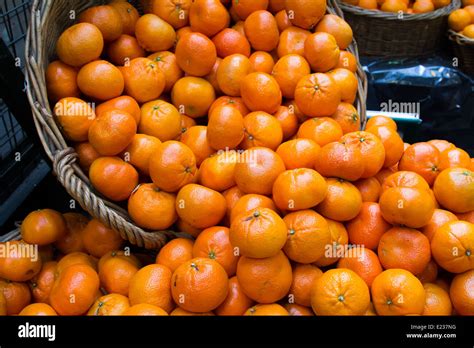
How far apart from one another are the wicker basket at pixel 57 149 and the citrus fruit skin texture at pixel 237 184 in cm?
2

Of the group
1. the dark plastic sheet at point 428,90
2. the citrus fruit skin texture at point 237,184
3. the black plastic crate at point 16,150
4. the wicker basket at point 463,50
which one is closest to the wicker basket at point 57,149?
the citrus fruit skin texture at point 237,184

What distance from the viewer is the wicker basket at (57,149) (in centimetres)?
119

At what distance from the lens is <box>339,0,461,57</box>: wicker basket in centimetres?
247

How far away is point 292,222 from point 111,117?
0.59 metres

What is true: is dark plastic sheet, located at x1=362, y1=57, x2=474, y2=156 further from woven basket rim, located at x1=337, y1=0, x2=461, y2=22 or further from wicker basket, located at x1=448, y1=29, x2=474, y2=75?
woven basket rim, located at x1=337, y1=0, x2=461, y2=22

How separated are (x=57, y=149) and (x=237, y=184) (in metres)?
0.53

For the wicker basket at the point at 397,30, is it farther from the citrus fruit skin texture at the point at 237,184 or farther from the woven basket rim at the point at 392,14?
the citrus fruit skin texture at the point at 237,184

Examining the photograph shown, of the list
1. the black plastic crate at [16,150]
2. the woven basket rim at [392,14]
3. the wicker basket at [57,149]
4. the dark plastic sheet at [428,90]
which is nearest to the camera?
the wicker basket at [57,149]

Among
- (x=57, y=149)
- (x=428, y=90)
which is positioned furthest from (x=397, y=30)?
(x=57, y=149)

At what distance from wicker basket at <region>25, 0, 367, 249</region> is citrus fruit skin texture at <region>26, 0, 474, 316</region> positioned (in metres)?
0.02

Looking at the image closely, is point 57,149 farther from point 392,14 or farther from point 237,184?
point 392,14

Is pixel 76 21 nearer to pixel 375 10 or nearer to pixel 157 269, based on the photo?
pixel 157 269

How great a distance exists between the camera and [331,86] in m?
1.38
